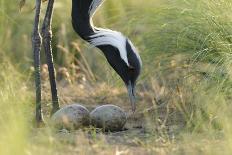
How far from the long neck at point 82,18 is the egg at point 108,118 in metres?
0.71

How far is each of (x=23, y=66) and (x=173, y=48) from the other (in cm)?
286

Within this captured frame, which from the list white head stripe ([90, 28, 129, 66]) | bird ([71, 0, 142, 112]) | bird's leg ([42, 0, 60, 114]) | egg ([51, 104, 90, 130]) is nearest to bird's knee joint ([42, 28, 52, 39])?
bird's leg ([42, 0, 60, 114])

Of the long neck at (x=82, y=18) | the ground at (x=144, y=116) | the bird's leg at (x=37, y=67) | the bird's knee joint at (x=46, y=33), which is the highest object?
the long neck at (x=82, y=18)

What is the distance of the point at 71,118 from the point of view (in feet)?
19.9

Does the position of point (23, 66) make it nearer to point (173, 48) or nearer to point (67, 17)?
point (67, 17)

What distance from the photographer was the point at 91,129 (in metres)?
6.00

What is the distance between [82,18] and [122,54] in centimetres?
63

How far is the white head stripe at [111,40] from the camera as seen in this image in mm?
6078

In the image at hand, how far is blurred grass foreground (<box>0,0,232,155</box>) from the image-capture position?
5102mm

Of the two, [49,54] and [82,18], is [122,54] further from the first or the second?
[49,54]

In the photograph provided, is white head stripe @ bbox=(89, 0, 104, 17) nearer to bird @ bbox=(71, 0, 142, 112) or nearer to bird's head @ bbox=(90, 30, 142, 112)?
bird @ bbox=(71, 0, 142, 112)

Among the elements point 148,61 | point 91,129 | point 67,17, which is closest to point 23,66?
point 67,17

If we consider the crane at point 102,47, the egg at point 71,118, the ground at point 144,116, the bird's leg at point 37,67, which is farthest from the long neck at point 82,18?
the ground at point 144,116

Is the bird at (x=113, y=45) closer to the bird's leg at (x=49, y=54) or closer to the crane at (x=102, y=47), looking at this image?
the crane at (x=102, y=47)
